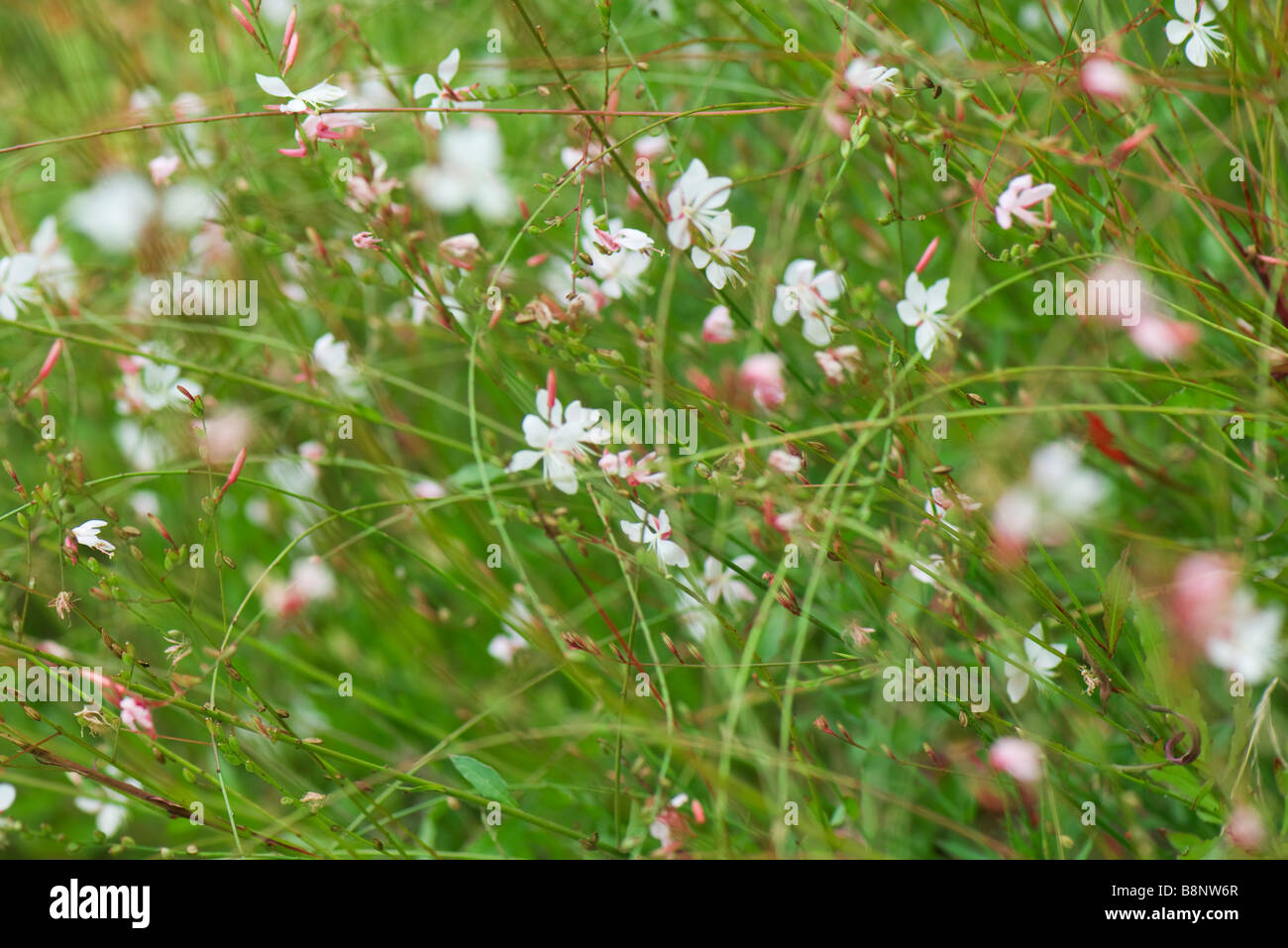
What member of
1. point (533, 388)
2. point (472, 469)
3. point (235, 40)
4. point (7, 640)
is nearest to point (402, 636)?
point (472, 469)

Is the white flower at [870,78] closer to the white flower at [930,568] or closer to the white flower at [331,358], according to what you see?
the white flower at [930,568]

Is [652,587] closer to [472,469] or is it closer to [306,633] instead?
[472,469]

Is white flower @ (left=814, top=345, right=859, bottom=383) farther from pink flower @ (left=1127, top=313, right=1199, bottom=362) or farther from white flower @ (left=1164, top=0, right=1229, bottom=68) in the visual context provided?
white flower @ (left=1164, top=0, right=1229, bottom=68)

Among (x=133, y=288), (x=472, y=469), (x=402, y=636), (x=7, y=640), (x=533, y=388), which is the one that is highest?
(x=133, y=288)

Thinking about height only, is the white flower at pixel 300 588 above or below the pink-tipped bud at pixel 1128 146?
below

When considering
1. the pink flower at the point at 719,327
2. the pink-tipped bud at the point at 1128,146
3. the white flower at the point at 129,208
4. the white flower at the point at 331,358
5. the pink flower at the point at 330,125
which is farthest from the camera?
the white flower at the point at 129,208

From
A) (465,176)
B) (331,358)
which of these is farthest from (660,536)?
(465,176)

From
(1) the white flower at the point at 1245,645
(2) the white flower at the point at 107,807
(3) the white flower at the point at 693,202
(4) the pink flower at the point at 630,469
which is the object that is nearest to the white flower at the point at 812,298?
(3) the white flower at the point at 693,202
